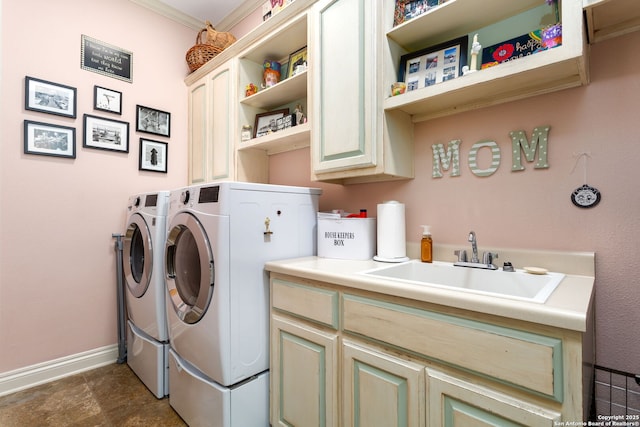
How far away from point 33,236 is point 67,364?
913 millimetres

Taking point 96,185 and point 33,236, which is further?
point 96,185

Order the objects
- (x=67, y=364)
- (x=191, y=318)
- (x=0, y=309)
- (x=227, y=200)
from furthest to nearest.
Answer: (x=67, y=364) < (x=0, y=309) < (x=191, y=318) < (x=227, y=200)

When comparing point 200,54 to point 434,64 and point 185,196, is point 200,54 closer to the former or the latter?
point 185,196

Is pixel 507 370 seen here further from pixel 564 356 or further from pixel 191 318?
pixel 191 318

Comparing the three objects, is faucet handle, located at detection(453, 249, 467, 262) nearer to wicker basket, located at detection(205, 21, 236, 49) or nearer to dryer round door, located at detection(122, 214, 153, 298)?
dryer round door, located at detection(122, 214, 153, 298)

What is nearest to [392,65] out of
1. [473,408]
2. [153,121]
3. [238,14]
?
[473,408]

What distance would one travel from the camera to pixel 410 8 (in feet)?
4.86

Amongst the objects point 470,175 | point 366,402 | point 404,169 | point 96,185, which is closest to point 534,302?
point 366,402

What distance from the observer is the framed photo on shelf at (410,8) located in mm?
1426

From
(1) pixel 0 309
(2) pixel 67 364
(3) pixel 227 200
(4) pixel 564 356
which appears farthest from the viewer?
(2) pixel 67 364

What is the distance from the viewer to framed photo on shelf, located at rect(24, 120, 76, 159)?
2.04 metres

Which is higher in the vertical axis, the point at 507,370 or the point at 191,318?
the point at 507,370

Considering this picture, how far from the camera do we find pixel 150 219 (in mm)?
1980

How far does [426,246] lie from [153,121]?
7.81 ft
